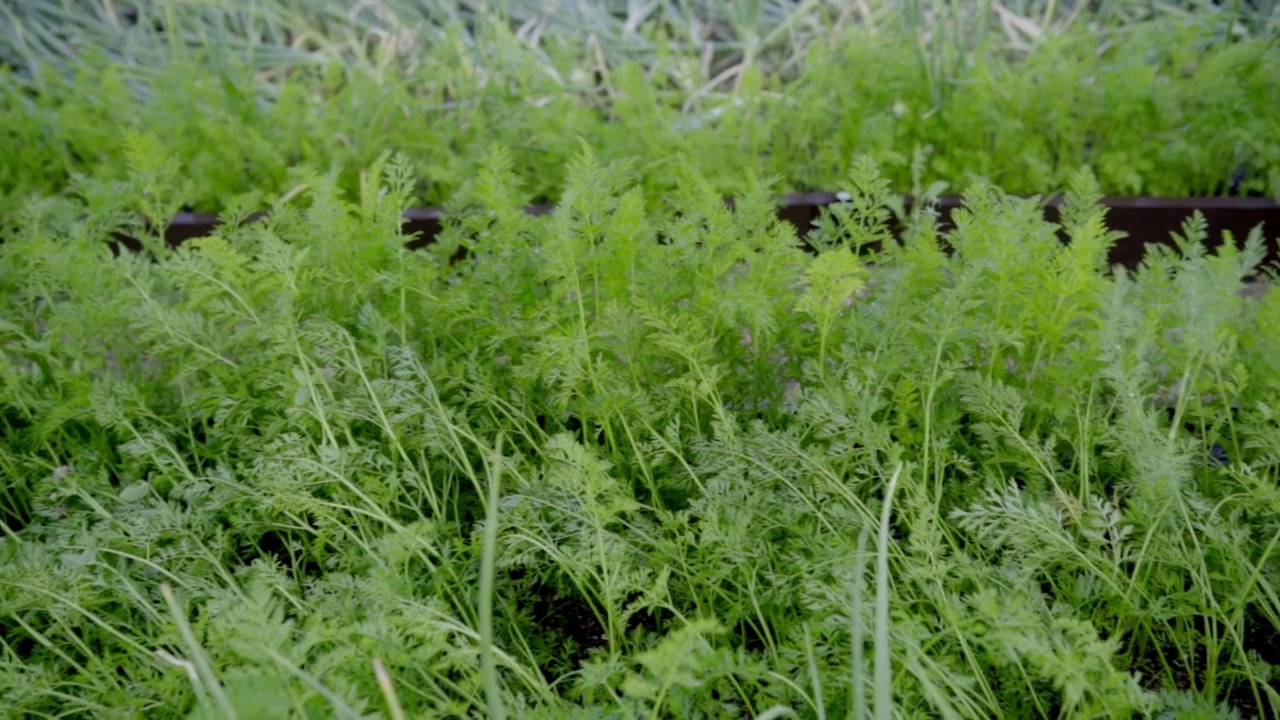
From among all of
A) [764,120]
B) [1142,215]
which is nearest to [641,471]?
[764,120]

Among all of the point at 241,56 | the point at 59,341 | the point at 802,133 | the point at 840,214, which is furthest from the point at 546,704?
the point at 241,56

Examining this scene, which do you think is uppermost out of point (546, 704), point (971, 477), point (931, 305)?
point (931, 305)

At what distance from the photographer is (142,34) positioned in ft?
13.8

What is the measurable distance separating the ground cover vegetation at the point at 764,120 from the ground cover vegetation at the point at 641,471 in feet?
3.34

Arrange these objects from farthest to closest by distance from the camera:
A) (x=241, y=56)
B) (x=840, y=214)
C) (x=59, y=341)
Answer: (x=241, y=56)
(x=59, y=341)
(x=840, y=214)

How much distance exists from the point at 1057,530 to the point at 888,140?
1.61 metres

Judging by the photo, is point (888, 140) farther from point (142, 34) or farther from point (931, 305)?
point (142, 34)

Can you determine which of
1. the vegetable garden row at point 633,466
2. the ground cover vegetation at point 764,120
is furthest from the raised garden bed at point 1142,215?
the vegetable garden row at point 633,466

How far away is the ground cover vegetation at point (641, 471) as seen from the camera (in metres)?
1.19

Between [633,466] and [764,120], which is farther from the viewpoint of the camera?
[764,120]

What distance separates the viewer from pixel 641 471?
59.2 inches

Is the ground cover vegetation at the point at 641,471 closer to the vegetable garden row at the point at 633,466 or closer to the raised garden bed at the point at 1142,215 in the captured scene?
the vegetable garden row at the point at 633,466

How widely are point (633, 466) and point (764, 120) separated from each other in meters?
1.69

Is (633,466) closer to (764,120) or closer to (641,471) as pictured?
(641,471)
